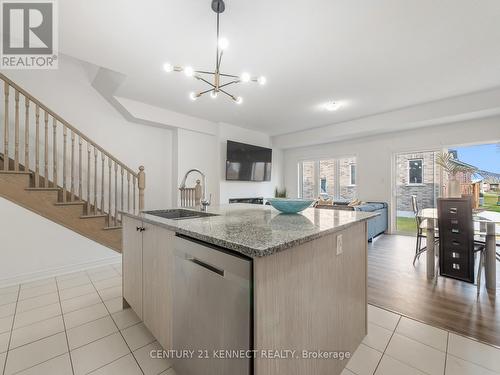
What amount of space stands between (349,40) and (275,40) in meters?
0.79

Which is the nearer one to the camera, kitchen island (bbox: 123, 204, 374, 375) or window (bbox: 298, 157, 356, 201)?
kitchen island (bbox: 123, 204, 374, 375)

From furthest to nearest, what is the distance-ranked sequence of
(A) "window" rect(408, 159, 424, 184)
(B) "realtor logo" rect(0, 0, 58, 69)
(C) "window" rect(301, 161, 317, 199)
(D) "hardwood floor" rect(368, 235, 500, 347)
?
(C) "window" rect(301, 161, 317, 199) → (A) "window" rect(408, 159, 424, 184) → (B) "realtor logo" rect(0, 0, 58, 69) → (D) "hardwood floor" rect(368, 235, 500, 347)

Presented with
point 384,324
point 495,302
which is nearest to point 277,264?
point 384,324

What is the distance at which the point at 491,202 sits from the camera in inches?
165

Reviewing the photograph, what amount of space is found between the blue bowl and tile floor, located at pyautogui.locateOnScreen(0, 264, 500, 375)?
106cm

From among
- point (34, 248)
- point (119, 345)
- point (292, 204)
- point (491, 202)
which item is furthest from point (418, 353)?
point (491, 202)

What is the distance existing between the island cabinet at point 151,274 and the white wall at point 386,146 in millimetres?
5467

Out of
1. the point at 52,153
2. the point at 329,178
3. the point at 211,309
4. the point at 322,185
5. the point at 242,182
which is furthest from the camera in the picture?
the point at 322,185

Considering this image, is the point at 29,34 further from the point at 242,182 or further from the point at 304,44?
the point at 242,182

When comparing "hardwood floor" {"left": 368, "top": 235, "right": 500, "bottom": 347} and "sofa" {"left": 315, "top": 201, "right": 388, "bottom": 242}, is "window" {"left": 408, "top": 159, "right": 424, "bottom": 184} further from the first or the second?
"hardwood floor" {"left": 368, "top": 235, "right": 500, "bottom": 347}

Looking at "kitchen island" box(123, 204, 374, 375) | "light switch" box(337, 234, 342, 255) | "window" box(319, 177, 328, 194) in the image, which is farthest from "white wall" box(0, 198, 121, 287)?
"window" box(319, 177, 328, 194)

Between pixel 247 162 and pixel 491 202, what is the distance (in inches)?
197

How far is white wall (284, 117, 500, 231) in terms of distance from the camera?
13.8ft

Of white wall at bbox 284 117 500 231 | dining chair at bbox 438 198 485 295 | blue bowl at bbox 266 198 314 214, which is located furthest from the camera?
white wall at bbox 284 117 500 231
